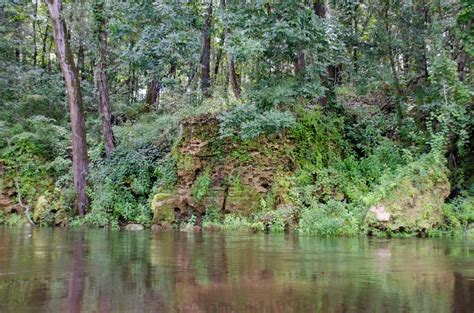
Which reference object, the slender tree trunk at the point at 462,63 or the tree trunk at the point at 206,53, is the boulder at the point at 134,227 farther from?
the slender tree trunk at the point at 462,63

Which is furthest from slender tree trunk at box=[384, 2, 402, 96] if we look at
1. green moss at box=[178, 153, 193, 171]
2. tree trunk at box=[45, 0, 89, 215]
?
tree trunk at box=[45, 0, 89, 215]

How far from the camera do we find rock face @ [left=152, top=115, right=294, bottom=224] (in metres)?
14.1

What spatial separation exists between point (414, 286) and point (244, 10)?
11.5m

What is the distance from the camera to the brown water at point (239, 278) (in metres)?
3.93

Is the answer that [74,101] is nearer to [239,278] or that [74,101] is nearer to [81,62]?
[81,62]

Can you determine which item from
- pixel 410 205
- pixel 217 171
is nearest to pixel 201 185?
pixel 217 171

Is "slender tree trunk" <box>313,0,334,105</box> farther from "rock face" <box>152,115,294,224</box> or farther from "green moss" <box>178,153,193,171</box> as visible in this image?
"green moss" <box>178,153,193,171</box>

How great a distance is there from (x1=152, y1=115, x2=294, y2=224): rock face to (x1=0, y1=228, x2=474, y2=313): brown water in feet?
18.0

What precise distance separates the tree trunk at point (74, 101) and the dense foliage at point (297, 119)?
0.32m

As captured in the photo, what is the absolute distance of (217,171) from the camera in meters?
14.7

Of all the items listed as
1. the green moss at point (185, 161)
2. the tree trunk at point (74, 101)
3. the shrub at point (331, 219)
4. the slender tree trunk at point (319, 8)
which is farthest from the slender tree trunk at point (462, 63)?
the tree trunk at point (74, 101)

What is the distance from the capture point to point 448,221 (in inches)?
456

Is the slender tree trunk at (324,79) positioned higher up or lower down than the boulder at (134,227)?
higher up

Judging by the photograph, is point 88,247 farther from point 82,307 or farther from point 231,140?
point 231,140
